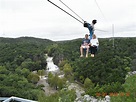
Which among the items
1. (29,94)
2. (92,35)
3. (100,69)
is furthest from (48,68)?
(92,35)

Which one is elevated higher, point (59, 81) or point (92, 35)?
point (92, 35)

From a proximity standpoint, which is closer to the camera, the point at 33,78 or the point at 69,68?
the point at 33,78

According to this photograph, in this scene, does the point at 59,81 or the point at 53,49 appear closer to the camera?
the point at 59,81

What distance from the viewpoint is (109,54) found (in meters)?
A: 70.0

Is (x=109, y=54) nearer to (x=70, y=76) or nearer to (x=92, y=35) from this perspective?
(x=70, y=76)

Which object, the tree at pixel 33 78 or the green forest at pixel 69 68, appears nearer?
the green forest at pixel 69 68

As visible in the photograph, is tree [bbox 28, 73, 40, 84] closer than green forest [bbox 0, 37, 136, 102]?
No

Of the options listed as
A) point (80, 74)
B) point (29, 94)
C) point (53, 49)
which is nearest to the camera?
A: point (29, 94)

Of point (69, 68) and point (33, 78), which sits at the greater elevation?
point (69, 68)

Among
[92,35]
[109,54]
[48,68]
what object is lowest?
[48,68]

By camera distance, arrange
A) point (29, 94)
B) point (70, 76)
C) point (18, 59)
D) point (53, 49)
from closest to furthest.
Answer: point (29, 94)
point (70, 76)
point (18, 59)
point (53, 49)

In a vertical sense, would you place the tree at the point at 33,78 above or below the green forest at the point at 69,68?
below

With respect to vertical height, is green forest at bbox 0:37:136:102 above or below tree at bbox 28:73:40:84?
above

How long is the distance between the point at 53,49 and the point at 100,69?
47922 millimetres
